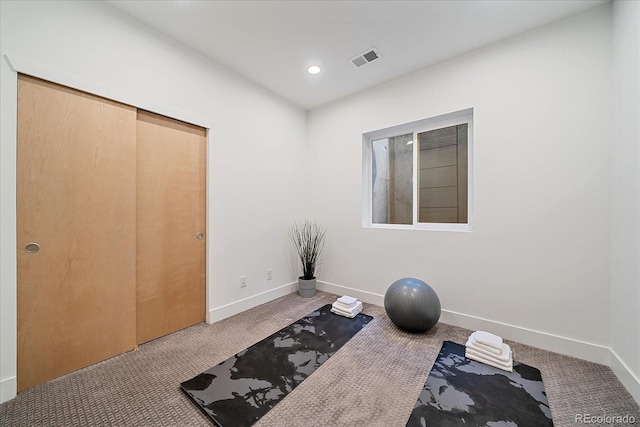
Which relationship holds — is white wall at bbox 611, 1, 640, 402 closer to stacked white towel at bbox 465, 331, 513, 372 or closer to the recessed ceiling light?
stacked white towel at bbox 465, 331, 513, 372

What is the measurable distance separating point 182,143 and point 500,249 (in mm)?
3156

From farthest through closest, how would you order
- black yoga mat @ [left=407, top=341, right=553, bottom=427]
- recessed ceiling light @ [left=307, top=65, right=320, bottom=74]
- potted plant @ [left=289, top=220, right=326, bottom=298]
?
1. potted plant @ [left=289, top=220, right=326, bottom=298]
2. recessed ceiling light @ [left=307, top=65, right=320, bottom=74]
3. black yoga mat @ [left=407, top=341, right=553, bottom=427]

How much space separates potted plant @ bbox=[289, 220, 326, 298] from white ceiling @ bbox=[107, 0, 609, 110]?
200 cm

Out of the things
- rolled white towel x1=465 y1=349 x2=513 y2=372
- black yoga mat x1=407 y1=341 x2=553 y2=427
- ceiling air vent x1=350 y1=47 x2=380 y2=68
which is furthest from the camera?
ceiling air vent x1=350 y1=47 x2=380 y2=68

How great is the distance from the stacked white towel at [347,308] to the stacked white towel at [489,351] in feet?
3.52

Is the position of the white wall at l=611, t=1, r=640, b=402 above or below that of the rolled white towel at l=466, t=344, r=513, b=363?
above

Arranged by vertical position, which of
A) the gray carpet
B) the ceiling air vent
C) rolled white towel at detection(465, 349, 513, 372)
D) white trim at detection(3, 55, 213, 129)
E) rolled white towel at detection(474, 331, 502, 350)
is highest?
the ceiling air vent

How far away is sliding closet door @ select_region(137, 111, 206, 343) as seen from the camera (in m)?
2.09

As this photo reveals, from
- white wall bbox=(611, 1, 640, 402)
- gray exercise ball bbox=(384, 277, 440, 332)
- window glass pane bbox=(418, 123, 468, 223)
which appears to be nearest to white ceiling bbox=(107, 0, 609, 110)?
white wall bbox=(611, 1, 640, 402)

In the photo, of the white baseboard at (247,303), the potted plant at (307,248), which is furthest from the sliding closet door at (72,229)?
the potted plant at (307,248)

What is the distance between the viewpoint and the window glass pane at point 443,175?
2.60 metres

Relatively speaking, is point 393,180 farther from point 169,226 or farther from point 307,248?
point 169,226

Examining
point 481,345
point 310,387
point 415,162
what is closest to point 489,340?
point 481,345

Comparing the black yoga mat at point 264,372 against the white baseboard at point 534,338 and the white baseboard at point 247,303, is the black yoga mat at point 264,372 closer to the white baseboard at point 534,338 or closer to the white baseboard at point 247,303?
the white baseboard at point 247,303
